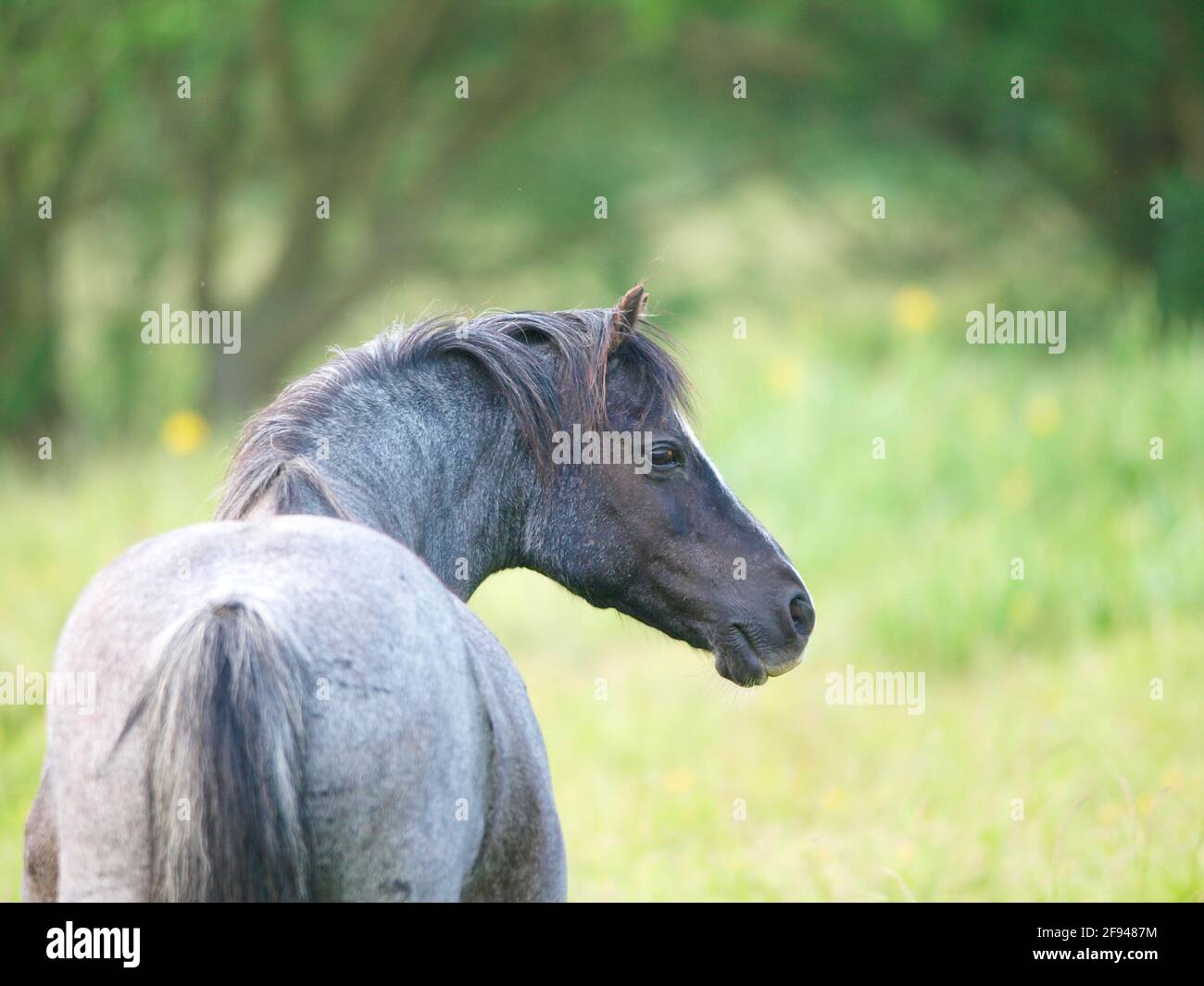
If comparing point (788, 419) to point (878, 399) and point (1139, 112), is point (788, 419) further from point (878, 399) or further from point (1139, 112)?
point (1139, 112)

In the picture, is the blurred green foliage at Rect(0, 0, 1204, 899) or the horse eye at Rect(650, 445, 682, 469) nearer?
the horse eye at Rect(650, 445, 682, 469)

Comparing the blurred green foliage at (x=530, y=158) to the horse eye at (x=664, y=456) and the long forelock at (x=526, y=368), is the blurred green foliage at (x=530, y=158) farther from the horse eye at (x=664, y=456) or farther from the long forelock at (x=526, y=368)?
the horse eye at (x=664, y=456)

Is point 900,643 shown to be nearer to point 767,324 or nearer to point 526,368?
point 526,368

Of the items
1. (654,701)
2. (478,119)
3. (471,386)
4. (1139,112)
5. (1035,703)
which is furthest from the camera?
(478,119)

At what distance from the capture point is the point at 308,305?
12516 mm

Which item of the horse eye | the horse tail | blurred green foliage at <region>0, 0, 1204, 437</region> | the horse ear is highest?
blurred green foliage at <region>0, 0, 1204, 437</region>

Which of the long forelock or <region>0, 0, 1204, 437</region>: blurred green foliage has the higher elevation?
<region>0, 0, 1204, 437</region>: blurred green foliage

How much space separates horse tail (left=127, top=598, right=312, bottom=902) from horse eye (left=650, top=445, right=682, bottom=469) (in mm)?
1249

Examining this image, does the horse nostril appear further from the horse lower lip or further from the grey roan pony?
the horse lower lip

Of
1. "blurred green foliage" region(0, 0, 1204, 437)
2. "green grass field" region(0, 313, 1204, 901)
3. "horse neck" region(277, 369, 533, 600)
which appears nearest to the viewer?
"horse neck" region(277, 369, 533, 600)

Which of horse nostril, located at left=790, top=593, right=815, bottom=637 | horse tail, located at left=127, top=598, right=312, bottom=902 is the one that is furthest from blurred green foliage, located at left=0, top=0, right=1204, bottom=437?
horse tail, located at left=127, top=598, right=312, bottom=902

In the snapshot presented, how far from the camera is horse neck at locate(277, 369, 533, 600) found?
268 centimetres
